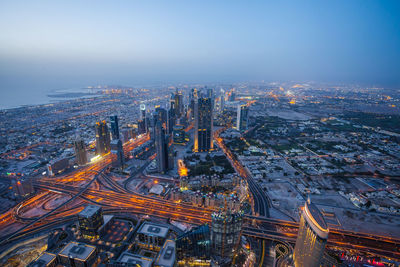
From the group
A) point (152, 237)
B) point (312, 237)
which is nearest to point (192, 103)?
point (152, 237)

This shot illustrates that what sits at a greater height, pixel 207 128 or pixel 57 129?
pixel 207 128

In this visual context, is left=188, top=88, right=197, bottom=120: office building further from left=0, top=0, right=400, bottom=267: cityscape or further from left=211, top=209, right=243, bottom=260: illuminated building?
left=211, top=209, right=243, bottom=260: illuminated building

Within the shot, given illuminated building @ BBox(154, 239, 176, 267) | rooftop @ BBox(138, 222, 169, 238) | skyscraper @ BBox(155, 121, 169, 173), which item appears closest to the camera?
illuminated building @ BBox(154, 239, 176, 267)

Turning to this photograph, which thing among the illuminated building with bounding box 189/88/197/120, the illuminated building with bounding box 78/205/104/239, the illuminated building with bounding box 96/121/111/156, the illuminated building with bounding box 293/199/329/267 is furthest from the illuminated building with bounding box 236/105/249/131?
the illuminated building with bounding box 78/205/104/239

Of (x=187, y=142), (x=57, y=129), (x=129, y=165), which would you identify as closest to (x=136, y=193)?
(x=129, y=165)

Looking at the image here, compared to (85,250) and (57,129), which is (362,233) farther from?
(57,129)

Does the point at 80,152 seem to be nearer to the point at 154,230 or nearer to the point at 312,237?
the point at 154,230
